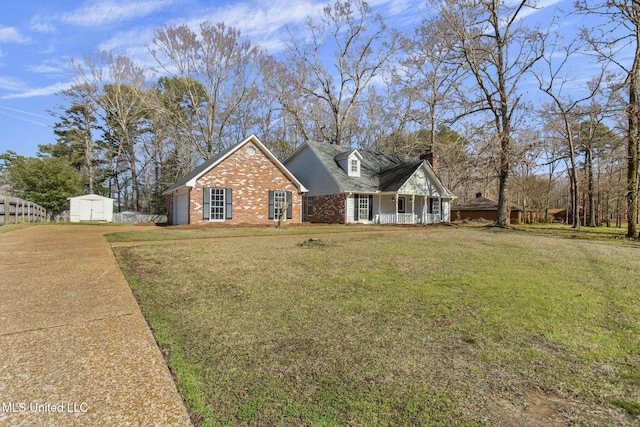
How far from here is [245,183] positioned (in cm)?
1831

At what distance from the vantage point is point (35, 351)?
2557mm

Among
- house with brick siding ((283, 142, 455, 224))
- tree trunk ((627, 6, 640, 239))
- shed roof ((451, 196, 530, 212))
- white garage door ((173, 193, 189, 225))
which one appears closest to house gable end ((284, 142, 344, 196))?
house with brick siding ((283, 142, 455, 224))

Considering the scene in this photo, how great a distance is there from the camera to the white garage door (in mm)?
17664

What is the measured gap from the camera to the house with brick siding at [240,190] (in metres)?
17.2

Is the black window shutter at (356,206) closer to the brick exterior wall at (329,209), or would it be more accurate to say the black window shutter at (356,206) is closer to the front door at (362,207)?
the front door at (362,207)

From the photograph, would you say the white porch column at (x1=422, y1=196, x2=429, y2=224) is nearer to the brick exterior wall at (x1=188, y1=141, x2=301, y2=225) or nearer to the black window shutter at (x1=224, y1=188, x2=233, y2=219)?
the brick exterior wall at (x1=188, y1=141, x2=301, y2=225)

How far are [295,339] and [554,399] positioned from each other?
6.49 feet

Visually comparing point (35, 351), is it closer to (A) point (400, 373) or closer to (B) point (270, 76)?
(A) point (400, 373)

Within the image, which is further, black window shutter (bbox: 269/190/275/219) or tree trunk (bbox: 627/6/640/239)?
black window shutter (bbox: 269/190/275/219)

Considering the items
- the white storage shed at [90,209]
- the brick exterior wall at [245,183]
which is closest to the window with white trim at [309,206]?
the brick exterior wall at [245,183]

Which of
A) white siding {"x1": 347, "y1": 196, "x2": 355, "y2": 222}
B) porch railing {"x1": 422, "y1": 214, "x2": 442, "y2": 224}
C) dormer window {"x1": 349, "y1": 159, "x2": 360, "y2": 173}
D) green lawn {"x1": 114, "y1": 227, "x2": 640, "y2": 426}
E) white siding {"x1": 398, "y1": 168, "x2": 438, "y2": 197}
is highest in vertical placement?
dormer window {"x1": 349, "y1": 159, "x2": 360, "y2": 173}

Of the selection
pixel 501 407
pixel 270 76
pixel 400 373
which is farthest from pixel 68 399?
pixel 270 76

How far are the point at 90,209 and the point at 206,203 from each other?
49.3ft

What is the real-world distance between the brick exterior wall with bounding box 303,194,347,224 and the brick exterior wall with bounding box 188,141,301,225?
3.06 m
